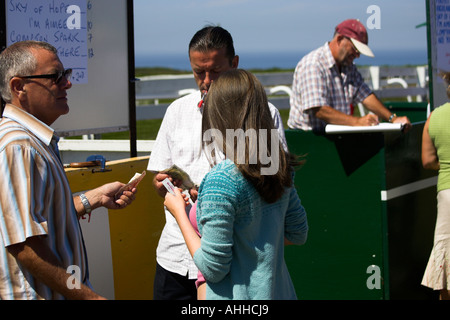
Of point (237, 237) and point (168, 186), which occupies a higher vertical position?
point (168, 186)

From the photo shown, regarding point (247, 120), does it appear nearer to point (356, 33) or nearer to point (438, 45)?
point (356, 33)

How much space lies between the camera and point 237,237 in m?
2.57

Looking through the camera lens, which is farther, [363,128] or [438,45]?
[438,45]

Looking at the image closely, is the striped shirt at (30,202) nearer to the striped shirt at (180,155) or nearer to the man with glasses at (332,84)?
the striped shirt at (180,155)

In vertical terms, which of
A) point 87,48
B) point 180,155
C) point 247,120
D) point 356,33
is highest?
point 356,33

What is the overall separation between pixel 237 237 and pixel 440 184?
311 cm

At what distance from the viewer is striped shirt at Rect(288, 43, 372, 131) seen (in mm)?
5562

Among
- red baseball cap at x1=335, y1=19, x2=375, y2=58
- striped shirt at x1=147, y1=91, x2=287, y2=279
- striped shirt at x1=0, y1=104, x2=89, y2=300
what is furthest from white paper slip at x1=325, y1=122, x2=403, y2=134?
striped shirt at x1=0, y1=104, x2=89, y2=300

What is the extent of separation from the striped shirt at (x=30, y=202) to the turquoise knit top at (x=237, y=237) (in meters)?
0.54

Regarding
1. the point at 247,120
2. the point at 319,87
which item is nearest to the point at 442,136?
the point at 319,87

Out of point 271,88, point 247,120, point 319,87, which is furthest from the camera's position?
point 271,88

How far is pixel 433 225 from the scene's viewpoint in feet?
19.4

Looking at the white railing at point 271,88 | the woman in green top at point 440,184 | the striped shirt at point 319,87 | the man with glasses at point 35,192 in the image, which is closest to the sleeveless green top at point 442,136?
the woman in green top at point 440,184
